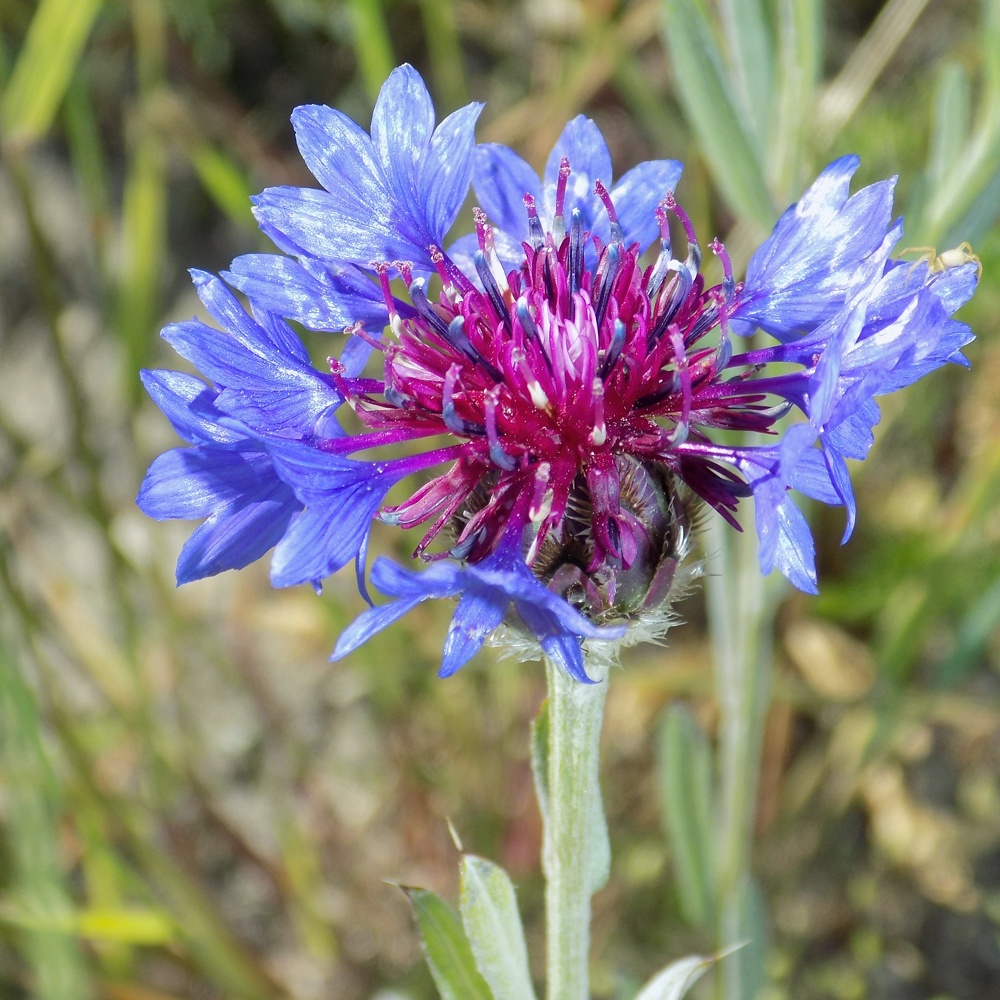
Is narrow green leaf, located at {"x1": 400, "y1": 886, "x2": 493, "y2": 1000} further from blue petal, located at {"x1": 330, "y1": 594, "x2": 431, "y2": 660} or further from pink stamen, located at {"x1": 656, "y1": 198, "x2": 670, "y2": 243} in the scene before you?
pink stamen, located at {"x1": 656, "y1": 198, "x2": 670, "y2": 243}

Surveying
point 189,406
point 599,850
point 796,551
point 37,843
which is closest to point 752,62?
point 796,551

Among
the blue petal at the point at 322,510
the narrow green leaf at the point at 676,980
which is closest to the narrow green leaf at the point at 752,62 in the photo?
the blue petal at the point at 322,510

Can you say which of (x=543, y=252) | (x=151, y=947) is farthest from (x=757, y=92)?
(x=151, y=947)

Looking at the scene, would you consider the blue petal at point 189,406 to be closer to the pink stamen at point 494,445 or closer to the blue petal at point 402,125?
the pink stamen at point 494,445

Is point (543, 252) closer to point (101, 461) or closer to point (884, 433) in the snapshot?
point (884, 433)

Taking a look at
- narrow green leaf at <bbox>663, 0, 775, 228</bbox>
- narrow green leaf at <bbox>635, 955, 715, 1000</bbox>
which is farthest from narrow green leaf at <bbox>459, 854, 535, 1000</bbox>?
narrow green leaf at <bbox>663, 0, 775, 228</bbox>
